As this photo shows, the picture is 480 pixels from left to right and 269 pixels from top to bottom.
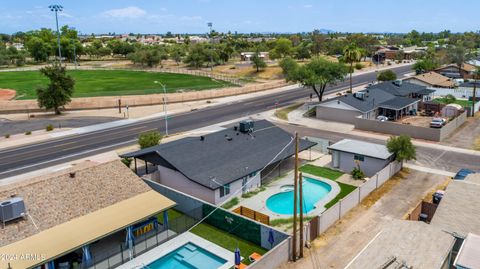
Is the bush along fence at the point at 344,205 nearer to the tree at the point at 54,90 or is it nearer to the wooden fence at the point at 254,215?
the wooden fence at the point at 254,215

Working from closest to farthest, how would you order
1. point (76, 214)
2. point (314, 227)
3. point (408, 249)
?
point (408, 249) < point (76, 214) < point (314, 227)

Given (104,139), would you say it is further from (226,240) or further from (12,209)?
(226,240)

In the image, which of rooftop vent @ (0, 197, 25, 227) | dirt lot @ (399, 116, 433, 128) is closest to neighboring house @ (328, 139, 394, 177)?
dirt lot @ (399, 116, 433, 128)

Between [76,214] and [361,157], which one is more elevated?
[76,214]

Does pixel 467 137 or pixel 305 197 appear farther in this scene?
pixel 467 137

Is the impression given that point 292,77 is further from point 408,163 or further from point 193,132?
point 408,163

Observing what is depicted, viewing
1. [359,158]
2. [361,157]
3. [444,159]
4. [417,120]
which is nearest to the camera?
[361,157]

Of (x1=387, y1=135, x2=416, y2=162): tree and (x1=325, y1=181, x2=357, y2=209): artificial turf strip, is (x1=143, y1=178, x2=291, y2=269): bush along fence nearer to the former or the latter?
(x1=325, y1=181, x2=357, y2=209): artificial turf strip

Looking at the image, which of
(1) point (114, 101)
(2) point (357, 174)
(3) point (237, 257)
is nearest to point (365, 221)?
(2) point (357, 174)
